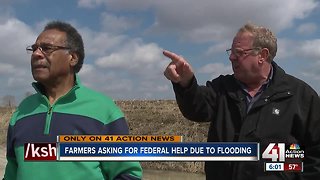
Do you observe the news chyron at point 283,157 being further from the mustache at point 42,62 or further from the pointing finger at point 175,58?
the mustache at point 42,62

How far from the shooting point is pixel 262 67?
11.3 ft

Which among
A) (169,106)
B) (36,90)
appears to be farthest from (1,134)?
(36,90)

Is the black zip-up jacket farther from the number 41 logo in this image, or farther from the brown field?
the brown field

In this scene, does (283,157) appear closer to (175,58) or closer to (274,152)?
(274,152)

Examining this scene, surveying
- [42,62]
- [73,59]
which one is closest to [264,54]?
[73,59]

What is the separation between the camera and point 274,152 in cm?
324

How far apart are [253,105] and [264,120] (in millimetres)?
132

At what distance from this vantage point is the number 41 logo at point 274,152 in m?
3.22

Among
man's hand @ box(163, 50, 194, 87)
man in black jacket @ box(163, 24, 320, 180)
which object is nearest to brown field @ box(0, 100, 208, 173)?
man in black jacket @ box(163, 24, 320, 180)

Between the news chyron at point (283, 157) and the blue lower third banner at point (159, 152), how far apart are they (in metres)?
0.09

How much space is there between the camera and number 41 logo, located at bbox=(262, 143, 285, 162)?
3221 millimetres

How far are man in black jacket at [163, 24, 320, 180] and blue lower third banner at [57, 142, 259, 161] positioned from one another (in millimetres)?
67

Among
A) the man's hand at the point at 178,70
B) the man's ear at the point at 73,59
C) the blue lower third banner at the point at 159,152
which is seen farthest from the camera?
the man's ear at the point at 73,59

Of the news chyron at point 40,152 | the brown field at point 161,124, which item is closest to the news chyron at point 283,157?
the news chyron at point 40,152
